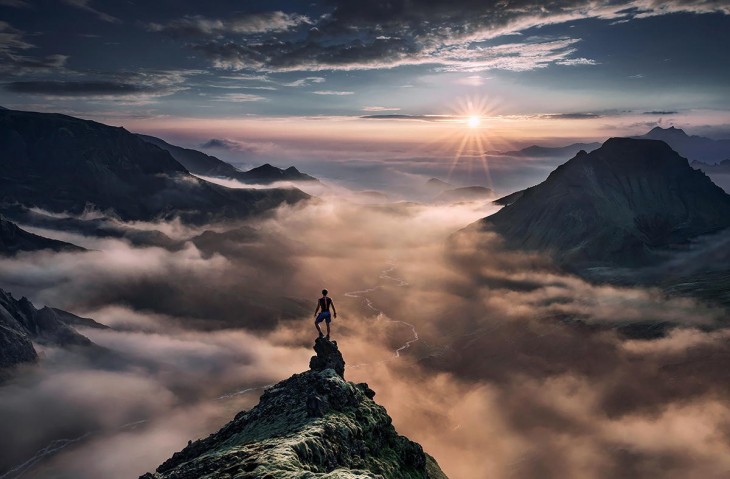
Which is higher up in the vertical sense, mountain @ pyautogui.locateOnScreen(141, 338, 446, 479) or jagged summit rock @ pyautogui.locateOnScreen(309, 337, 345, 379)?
jagged summit rock @ pyautogui.locateOnScreen(309, 337, 345, 379)

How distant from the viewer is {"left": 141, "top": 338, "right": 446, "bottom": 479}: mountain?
42.0m

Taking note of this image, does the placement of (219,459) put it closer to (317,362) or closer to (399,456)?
(399,456)

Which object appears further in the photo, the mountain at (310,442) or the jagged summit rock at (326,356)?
the jagged summit rock at (326,356)

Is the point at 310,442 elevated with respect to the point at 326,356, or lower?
lower

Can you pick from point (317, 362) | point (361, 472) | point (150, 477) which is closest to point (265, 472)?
point (361, 472)

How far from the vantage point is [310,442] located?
4684cm

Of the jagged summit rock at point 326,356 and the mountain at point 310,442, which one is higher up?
the jagged summit rock at point 326,356

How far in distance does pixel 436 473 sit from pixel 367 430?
4611 centimetres

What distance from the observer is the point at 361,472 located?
42.9 m

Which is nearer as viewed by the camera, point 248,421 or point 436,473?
point 248,421

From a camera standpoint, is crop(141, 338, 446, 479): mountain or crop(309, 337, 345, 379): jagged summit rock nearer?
crop(141, 338, 446, 479): mountain

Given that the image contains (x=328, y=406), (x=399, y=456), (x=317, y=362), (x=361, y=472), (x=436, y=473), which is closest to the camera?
(x=361, y=472)

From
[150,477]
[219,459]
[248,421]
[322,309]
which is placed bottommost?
[150,477]

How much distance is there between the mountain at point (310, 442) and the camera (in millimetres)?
41969
